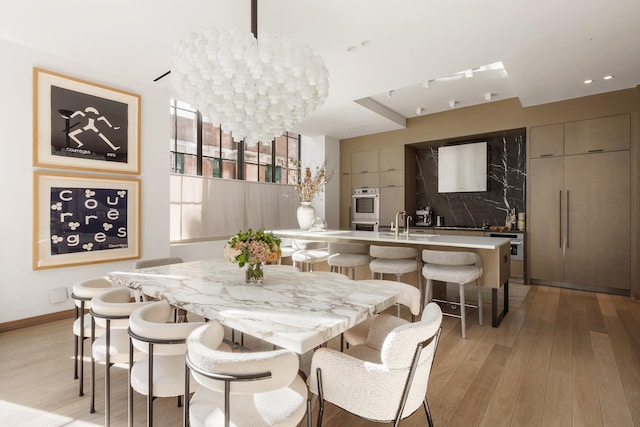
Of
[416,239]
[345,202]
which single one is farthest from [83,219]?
[345,202]

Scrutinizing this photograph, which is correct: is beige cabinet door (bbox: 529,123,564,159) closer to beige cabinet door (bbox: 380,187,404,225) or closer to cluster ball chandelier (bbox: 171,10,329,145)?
beige cabinet door (bbox: 380,187,404,225)

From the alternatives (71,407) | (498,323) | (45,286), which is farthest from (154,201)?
(498,323)

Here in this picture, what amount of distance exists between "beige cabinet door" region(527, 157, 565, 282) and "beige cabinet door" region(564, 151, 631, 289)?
9 cm

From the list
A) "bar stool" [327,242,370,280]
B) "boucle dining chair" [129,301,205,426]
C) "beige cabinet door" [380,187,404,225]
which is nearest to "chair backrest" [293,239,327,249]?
"bar stool" [327,242,370,280]

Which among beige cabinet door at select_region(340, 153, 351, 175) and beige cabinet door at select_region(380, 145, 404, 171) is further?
beige cabinet door at select_region(340, 153, 351, 175)

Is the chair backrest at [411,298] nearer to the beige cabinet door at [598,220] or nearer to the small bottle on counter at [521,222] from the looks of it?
the beige cabinet door at [598,220]

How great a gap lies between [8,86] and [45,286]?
197 centimetres

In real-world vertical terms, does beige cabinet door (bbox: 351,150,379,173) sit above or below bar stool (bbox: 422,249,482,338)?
above

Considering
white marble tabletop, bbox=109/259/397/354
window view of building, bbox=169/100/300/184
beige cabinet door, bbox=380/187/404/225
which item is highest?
window view of building, bbox=169/100/300/184

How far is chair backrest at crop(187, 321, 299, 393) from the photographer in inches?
40.6

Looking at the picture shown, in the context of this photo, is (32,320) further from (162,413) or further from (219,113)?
(219,113)

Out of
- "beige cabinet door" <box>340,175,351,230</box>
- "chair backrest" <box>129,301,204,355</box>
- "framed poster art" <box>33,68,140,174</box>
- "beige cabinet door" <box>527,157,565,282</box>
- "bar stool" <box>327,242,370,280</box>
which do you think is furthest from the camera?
"beige cabinet door" <box>340,175,351,230</box>

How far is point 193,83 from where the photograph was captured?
1862mm

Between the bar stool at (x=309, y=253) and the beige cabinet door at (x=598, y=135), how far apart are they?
12.6 feet
